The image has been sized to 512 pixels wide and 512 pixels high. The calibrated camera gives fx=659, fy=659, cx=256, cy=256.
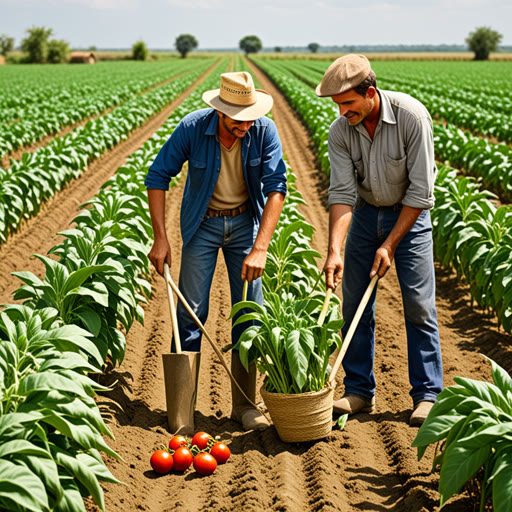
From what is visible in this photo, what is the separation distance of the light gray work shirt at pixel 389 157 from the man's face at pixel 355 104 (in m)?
0.11

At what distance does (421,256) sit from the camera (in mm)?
4305

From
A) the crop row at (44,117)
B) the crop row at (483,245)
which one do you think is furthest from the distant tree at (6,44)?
the crop row at (483,245)

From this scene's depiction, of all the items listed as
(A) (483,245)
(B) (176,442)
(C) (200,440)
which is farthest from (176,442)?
(A) (483,245)

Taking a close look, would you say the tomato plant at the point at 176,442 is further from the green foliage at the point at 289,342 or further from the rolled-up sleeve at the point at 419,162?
the rolled-up sleeve at the point at 419,162

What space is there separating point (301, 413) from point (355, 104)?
1894mm

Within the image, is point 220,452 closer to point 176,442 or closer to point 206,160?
point 176,442

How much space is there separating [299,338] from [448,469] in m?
1.28

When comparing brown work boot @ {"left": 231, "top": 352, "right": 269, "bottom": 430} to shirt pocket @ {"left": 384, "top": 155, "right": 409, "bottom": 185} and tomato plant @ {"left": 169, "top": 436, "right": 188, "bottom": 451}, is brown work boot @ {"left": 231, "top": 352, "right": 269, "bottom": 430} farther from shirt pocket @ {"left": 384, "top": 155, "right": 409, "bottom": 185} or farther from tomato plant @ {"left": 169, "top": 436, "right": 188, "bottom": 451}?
shirt pocket @ {"left": 384, "top": 155, "right": 409, "bottom": 185}

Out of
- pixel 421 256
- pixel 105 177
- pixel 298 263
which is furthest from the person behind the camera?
pixel 105 177

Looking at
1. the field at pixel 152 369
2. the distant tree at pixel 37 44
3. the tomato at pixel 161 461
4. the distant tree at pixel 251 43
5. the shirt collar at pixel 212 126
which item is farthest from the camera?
the distant tree at pixel 251 43

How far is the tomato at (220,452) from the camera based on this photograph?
394 cm

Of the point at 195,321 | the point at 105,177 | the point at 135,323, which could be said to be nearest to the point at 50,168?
the point at 105,177

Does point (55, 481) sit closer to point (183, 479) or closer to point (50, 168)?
point (183, 479)

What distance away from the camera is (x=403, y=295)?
4453 mm
